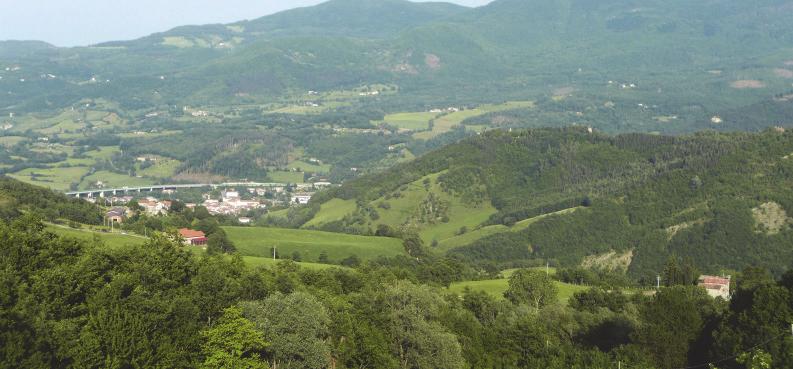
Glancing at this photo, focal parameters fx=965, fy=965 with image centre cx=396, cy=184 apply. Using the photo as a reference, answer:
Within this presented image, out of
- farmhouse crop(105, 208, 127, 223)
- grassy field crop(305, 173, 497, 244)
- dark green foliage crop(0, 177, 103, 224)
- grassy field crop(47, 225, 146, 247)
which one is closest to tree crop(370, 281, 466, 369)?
grassy field crop(47, 225, 146, 247)

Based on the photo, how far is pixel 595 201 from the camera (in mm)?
154000

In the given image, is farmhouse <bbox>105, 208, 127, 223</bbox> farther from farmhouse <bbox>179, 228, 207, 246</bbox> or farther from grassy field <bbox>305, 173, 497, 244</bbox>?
grassy field <bbox>305, 173, 497, 244</bbox>

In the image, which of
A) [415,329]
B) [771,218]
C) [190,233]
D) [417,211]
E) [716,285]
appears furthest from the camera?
[417,211]

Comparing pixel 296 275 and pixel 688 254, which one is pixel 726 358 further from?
pixel 688 254

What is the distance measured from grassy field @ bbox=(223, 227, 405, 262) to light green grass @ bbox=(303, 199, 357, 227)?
36493 mm

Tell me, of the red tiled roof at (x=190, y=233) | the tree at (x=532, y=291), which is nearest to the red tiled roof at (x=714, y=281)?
the tree at (x=532, y=291)

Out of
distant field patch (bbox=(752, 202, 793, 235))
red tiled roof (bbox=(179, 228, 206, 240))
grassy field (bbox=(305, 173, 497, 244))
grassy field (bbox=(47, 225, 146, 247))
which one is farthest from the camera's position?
grassy field (bbox=(305, 173, 497, 244))

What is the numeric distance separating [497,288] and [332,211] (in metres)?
86.9

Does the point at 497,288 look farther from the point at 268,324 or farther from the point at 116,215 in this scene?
the point at 116,215

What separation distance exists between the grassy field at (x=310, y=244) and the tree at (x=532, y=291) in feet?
104

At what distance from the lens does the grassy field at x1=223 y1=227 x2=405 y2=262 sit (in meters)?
107

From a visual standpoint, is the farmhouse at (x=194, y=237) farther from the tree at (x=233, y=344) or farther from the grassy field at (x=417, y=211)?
the grassy field at (x=417, y=211)

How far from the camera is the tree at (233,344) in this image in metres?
45.7

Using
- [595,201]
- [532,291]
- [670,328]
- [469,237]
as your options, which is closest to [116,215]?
[532,291]
